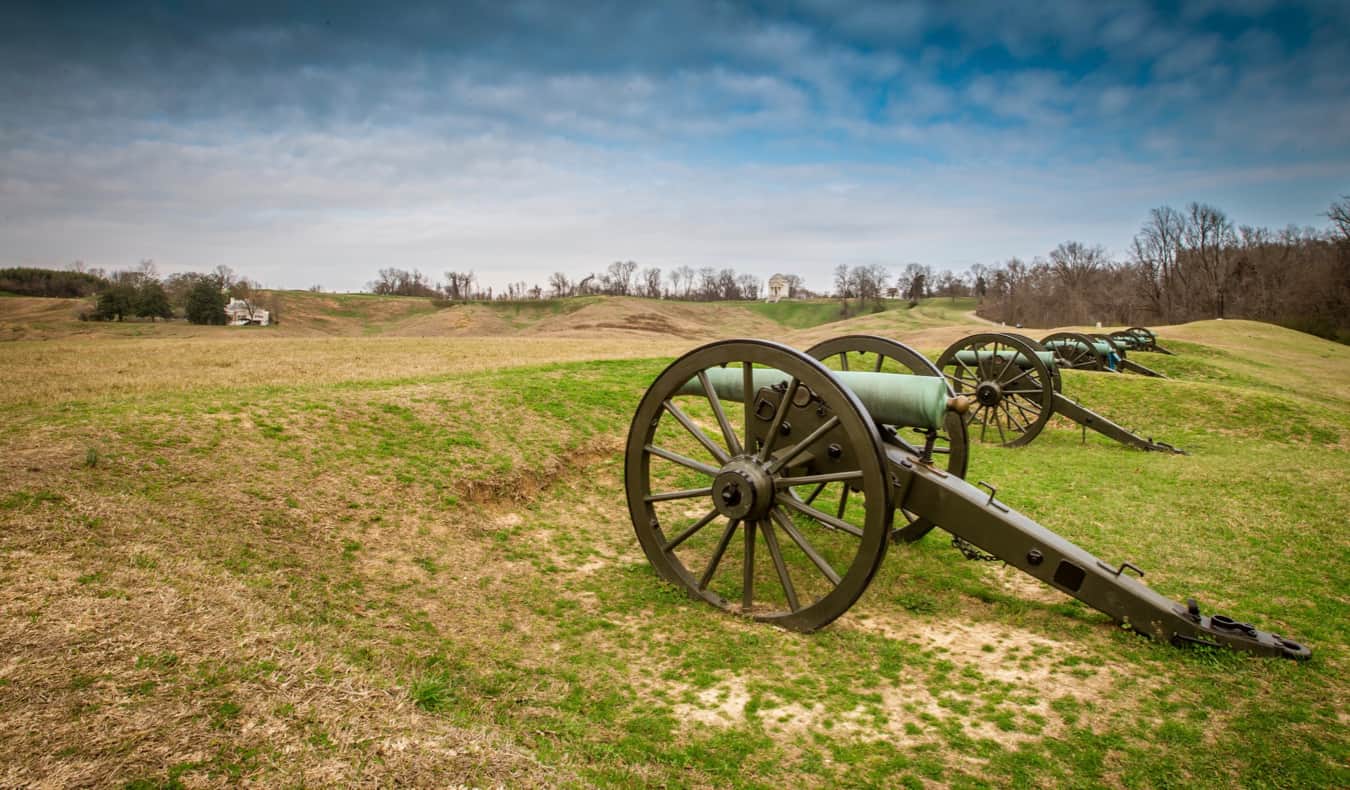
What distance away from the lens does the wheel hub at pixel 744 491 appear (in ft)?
15.1

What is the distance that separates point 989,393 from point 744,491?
28.7 ft

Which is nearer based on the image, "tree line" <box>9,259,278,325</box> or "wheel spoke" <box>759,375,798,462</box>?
"wheel spoke" <box>759,375,798,462</box>

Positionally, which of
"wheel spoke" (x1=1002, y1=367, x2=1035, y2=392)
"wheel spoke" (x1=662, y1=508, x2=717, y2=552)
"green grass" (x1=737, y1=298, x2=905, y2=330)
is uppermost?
"green grass" (x1=737, y1=298, x2=905, y2=330)

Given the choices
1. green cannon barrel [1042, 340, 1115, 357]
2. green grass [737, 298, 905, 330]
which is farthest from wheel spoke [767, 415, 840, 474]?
green grass [737, 298, 905, 330]

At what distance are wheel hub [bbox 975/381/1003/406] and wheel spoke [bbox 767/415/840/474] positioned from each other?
8.31 m

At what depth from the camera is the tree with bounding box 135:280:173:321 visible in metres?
39.0

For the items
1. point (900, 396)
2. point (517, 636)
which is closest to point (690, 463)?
point (900, 396)

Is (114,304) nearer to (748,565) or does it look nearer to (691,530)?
(691,530)

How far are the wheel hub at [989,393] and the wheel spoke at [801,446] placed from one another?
831cm

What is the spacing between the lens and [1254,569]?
19.1ft

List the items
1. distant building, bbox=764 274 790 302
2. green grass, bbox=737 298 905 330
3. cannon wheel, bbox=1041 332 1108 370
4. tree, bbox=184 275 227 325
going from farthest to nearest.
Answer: distant building, bbox=764 274 790 302 < green grass, bbox=737 298 905 330 < tree, bbox=184 275 227 325 < cannon wheel, bbox=1041 332 1108 370

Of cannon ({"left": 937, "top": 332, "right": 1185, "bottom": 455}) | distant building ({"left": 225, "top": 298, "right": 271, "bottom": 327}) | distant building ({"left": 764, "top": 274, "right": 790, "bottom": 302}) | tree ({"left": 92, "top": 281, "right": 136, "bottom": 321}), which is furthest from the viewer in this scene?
distant building ({"left": 764, "top": 274, "right": 790, "bottom": 302})

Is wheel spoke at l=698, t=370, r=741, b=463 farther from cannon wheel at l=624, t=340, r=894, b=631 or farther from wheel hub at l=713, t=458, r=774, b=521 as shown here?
wheel hub at l=713, t=458, r=774, b=521

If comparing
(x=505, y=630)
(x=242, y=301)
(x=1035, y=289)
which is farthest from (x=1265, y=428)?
(x=1035, y=289)
